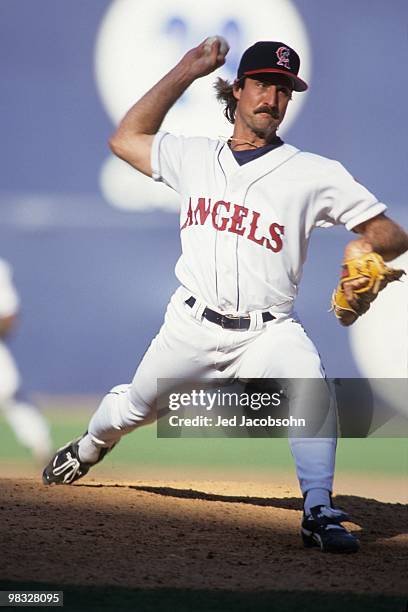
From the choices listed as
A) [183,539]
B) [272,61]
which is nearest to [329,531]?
[183,539]

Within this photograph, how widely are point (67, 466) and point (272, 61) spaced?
1.37m

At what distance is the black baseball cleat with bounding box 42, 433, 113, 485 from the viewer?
3.10m

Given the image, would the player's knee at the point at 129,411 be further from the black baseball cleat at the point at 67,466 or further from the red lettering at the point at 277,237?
the red lettering at the point at 277,237

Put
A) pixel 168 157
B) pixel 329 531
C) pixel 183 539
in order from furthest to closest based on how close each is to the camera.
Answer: pixel 168 157 < pixel 183 539 < pixel 329 531

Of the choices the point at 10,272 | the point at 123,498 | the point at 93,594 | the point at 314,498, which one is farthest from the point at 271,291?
the point at 10,272

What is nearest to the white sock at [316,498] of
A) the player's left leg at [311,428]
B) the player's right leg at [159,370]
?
the player's left leg at [311,428]

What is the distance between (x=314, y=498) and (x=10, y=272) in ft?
5.58

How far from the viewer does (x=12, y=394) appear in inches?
147

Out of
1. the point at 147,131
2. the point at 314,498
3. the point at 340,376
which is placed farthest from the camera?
the point at 340,376

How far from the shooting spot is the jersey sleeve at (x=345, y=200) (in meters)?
2.72

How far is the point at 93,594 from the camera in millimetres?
2037

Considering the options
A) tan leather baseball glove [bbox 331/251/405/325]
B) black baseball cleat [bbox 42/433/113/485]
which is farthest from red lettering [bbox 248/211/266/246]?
black baseball cleat [bbox 42/433/113/485]

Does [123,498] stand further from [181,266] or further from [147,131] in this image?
[147,131]

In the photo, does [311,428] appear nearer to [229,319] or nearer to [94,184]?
[229,319]
